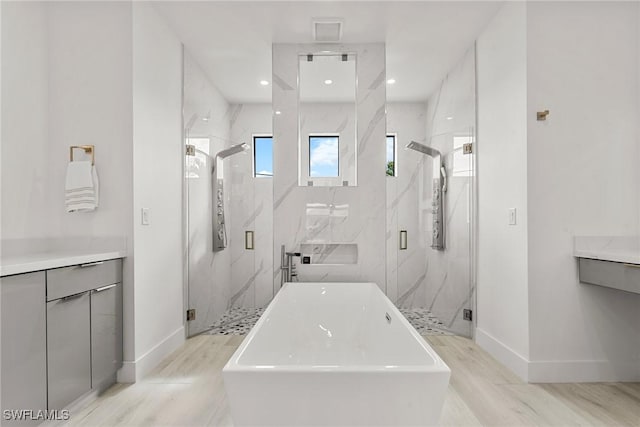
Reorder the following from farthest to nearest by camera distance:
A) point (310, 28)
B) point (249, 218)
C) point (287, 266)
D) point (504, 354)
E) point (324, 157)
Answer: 1. point (249, 218)
2. point (324, 157)
3. point (287, 266)
4. point (310, 28)
5. point (504, 354)

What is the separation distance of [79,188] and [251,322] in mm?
2082

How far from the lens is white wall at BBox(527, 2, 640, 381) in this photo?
241cm

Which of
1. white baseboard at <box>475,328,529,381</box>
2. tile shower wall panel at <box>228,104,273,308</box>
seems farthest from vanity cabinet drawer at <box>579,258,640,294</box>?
tile shower wall panel at <box>228,104,273,308</box>

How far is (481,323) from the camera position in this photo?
3121 mm

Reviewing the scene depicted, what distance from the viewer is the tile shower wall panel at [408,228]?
3.91 m

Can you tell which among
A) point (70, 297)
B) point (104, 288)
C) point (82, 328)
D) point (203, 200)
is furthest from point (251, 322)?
point (70, 297)

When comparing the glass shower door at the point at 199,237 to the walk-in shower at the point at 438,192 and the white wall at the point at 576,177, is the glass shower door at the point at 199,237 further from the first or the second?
the white wall at the point at 576,177

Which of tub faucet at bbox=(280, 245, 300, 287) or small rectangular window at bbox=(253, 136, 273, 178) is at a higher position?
small rectangular window at bbox=(253, 136, 273, 178)

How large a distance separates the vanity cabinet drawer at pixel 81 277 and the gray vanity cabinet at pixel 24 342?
7 cm

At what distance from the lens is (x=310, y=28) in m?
3.01

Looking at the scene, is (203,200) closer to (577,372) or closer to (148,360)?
(148,360)

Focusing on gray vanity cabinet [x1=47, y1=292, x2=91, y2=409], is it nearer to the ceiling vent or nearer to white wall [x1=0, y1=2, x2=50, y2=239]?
white wall [x1=0, y1=2, x2=50, y2=239]

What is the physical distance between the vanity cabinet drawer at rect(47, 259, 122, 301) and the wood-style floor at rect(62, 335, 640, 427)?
649mm

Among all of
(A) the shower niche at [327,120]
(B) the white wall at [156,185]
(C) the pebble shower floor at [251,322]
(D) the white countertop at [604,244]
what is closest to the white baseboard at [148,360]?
(B) the white wall at [156,185]
